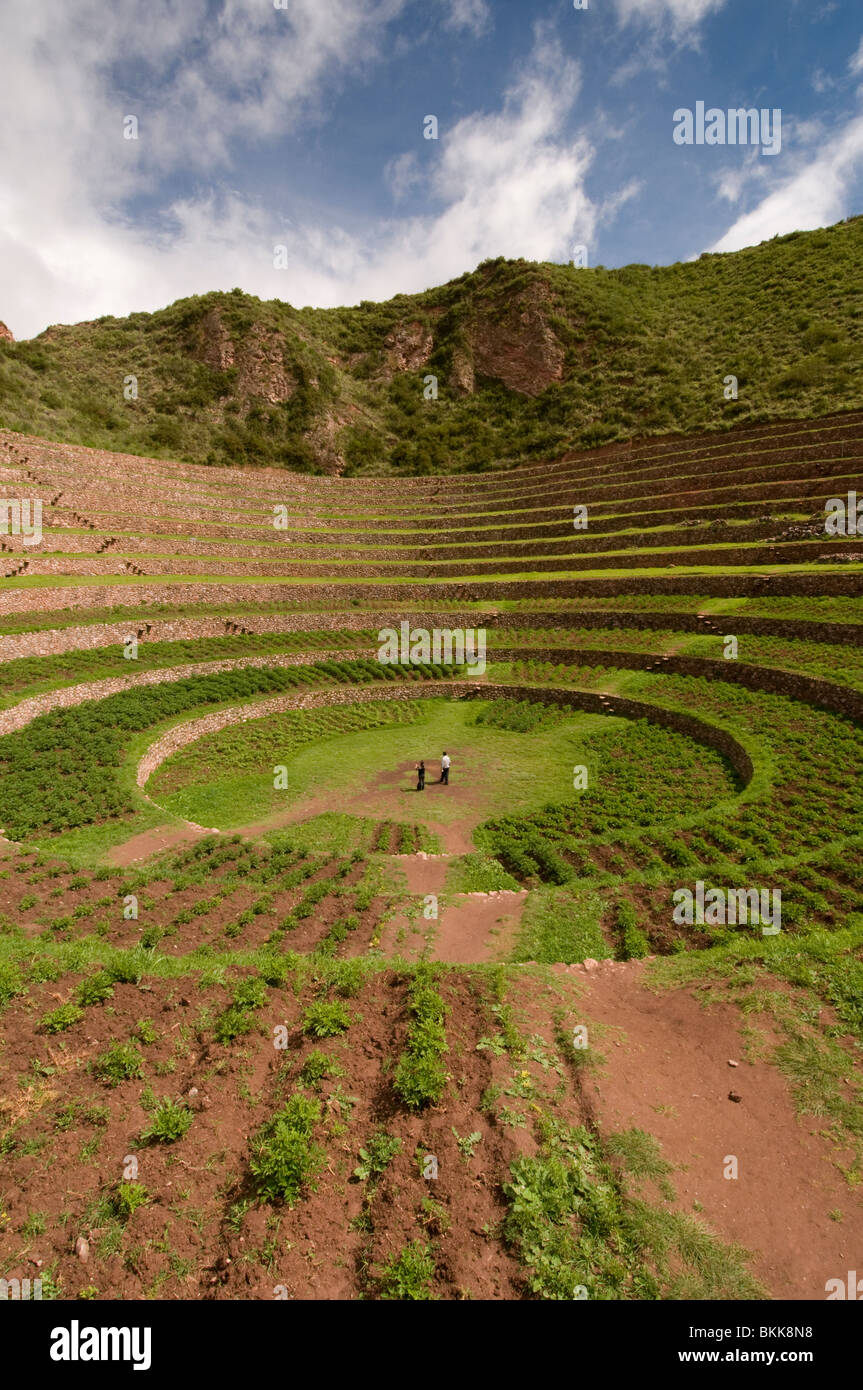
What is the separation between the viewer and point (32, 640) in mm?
25188

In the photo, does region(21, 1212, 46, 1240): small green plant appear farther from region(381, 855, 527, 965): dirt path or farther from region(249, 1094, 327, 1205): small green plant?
region(381, 855, 527, 965): dirt path

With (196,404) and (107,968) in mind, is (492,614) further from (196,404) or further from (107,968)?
(196,404)

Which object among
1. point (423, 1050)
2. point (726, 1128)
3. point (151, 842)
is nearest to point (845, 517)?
point (726, 1128)

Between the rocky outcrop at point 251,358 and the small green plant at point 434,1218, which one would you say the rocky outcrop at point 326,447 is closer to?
the rocky outcrop at point 251,358

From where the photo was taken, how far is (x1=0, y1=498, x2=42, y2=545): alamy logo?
111 ft

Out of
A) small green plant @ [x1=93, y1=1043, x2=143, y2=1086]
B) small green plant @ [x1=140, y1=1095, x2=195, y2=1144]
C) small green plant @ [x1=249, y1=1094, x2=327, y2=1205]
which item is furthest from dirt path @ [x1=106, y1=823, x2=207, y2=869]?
small green plant @ [x1=249, y1=1094, x2=327, y2=1205]

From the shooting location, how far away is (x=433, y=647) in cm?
3434

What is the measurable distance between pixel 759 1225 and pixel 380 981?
549cm

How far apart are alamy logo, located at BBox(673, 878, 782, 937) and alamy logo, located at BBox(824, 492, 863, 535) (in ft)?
96.8

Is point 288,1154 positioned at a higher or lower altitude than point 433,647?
lower

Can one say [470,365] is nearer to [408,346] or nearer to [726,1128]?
[408,346]

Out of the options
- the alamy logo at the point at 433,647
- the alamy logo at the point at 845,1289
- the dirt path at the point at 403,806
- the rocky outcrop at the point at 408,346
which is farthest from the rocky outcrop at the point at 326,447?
the alamy logo at the point at 845,1289
